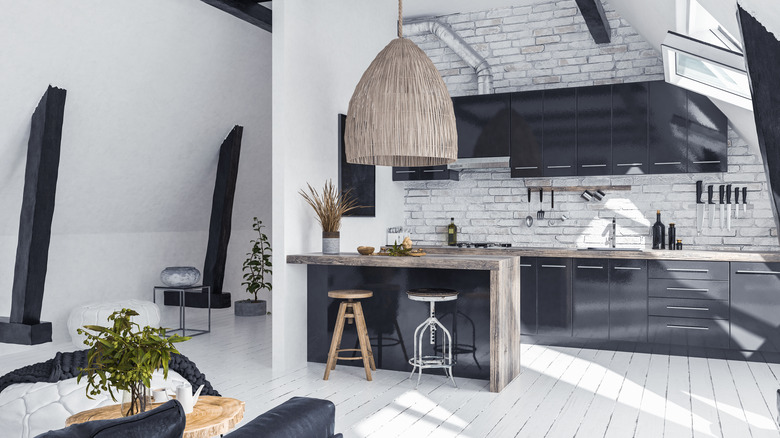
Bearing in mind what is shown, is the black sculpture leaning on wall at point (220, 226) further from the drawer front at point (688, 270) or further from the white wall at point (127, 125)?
the drawer front at point (688, 270)

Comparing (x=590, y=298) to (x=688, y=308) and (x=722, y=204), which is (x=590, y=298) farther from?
(x=722, y=204)

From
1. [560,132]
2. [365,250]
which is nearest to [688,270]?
[560,132]

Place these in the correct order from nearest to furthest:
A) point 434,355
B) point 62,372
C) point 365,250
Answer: point 62,372, point 434,355, point 365,250

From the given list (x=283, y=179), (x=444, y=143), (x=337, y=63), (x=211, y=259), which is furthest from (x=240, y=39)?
(x=444, y=143)

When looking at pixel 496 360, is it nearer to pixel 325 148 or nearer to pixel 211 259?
pixel 325 148

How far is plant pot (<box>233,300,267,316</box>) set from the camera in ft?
25.5

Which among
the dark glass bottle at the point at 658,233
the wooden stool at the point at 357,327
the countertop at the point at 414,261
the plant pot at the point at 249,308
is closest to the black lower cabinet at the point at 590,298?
the dark glass bottle at the point at 658,233

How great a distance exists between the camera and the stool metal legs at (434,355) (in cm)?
440

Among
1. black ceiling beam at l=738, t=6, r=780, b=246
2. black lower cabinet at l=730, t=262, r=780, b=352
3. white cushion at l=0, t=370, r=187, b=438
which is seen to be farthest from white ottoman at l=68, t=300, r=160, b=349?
black ceiling beam at l=738, t=6, r=780, b=246

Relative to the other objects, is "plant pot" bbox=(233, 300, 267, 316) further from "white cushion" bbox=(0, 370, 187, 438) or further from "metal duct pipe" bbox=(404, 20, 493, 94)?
"white cushion" bbox=(0, 370, 187, 438)

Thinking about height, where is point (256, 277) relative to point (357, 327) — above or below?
above

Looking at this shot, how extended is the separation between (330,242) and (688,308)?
298cm

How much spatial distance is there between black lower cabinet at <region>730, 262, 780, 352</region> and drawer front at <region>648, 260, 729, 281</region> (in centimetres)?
9

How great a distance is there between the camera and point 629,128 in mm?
5723
